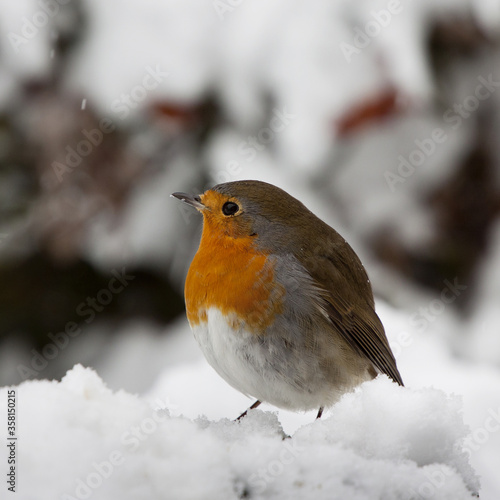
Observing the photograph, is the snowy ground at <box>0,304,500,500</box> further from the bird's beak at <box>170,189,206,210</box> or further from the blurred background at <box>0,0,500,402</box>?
the blurred background at <box>0,0,500,402</box>

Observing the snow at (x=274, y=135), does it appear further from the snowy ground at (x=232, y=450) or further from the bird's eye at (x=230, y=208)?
the snowy ground at (x=232, y=450)

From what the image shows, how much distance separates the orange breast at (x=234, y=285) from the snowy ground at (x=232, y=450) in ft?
1.47

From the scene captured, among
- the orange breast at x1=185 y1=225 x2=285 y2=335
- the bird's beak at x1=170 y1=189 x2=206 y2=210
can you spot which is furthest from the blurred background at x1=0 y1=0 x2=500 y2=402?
the orange breast at x1=185 y1=225 x2=285 y2=335

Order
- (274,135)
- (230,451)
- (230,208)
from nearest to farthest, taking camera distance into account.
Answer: (230,451)
(230,208)
(274,135)

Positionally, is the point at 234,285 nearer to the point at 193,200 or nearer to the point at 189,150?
the point at 193,200

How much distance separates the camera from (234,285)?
2059 millimetres

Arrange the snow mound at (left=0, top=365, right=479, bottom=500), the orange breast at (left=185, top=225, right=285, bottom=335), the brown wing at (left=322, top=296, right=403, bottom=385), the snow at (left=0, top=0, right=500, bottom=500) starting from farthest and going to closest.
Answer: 1. the snow at (left=0, top=0, right=500, bottom=500)
2. the brown wing at (left=322, top=296, right=403, bottom=385)
3. the orange breast at (left=185, top=225, right=285, bottom=335)
4. the snow mound at (left=0, top=365, right=479, bottom=500)

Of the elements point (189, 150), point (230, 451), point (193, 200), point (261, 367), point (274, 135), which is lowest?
point (230, 451)

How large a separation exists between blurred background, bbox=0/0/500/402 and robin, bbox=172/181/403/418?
30.8 inches

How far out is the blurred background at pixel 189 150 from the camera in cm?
310

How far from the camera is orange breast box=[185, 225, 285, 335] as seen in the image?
2023 millimetres

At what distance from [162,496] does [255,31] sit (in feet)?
7.91

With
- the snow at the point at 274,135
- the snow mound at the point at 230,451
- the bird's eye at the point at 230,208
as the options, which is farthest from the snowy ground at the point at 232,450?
the snow at the point at 274,135

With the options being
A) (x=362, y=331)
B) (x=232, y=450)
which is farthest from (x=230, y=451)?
(x=362, y=331)
